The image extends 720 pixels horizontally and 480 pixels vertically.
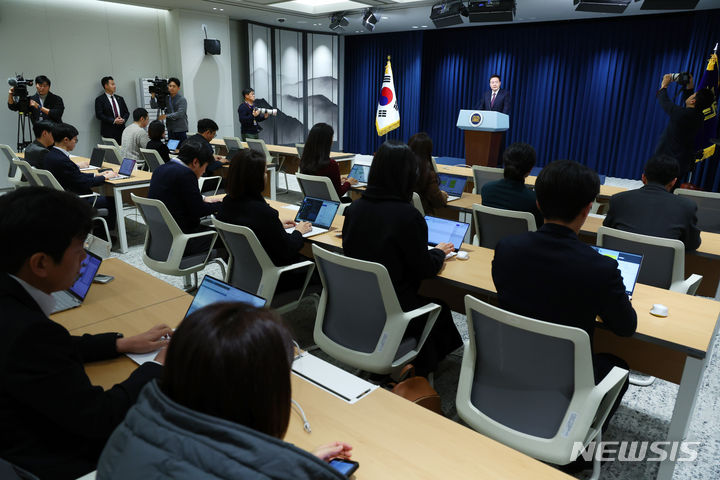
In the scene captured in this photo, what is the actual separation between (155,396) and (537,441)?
4.35ft

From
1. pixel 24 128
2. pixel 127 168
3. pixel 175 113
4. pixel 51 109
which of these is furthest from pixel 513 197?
pixel 24 128

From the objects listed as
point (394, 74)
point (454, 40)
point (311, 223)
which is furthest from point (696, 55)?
point (311, 223)

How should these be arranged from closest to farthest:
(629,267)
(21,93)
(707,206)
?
1. (629,267)
2. (707,206)
3. (21,93)

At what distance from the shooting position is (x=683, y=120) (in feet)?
20.1

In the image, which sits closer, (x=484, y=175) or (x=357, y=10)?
(x=484, y=175)

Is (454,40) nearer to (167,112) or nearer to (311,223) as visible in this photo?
(167,112)

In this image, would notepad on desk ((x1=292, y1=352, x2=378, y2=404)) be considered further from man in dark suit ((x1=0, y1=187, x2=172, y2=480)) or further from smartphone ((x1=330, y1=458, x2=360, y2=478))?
man in dark suit ((x1=0, y1=187, x2=172, y2=480))

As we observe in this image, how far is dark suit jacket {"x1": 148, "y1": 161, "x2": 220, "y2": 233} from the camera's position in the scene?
329cm

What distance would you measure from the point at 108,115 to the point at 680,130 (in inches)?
347

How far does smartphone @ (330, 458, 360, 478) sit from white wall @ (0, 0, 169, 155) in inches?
353

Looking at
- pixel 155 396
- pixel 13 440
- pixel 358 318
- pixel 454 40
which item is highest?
pixel 454 40

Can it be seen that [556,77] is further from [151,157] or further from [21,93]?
[21,93]

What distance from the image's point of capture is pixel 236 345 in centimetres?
67

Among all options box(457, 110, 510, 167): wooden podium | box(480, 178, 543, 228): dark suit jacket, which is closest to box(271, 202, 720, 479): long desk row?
box(480, 178, 543, 228): dark suit jacket
